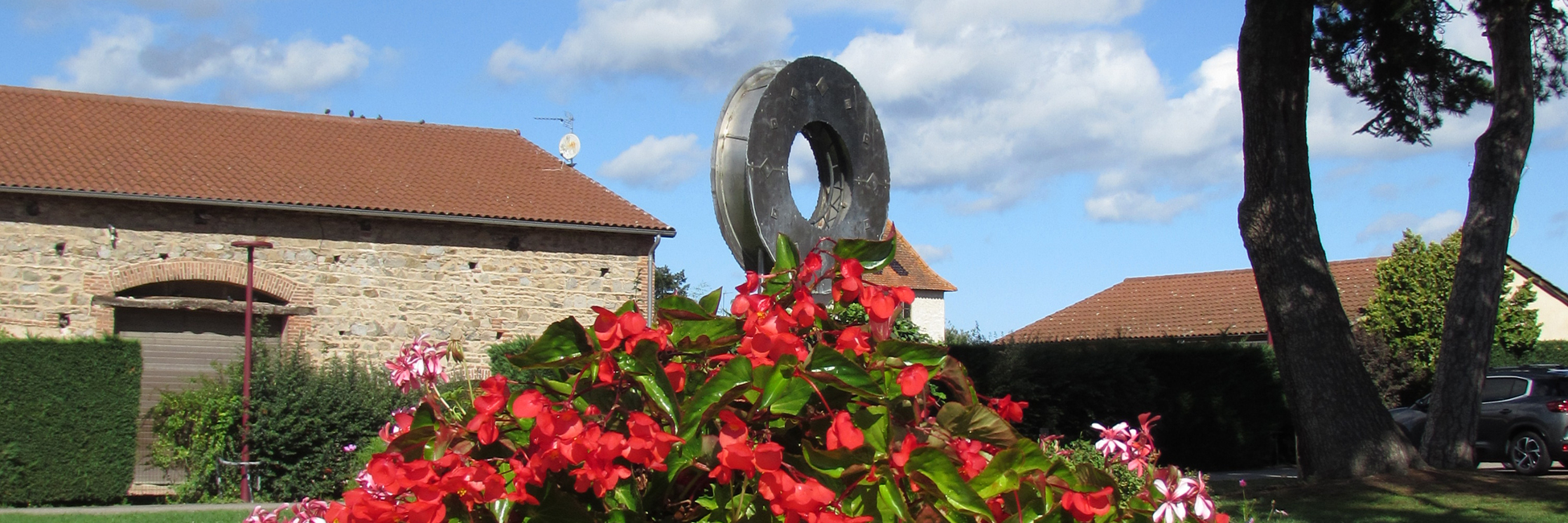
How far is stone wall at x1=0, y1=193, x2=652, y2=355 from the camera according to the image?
53.8 ft

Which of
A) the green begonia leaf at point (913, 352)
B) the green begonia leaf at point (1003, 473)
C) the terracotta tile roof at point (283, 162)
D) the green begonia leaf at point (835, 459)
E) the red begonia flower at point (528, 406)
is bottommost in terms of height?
the green begonia leaf at point (1003, 473)

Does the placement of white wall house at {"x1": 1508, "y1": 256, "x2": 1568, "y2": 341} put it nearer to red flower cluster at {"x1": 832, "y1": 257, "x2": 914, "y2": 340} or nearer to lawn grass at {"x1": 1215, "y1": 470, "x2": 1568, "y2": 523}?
lawn grass at {"x1": 1215, "y1": 470, "x2": 1568, "y2": 523}

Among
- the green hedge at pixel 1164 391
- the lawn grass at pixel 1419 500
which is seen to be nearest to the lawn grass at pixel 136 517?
the green hedge at pixel 1164 391

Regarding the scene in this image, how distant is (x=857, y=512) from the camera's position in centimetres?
165

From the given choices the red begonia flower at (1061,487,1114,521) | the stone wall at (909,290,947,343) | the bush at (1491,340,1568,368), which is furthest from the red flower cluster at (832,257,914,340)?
the stone wall at (909,290,947,343)

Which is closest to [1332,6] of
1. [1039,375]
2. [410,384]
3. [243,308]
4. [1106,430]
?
[1039,375]

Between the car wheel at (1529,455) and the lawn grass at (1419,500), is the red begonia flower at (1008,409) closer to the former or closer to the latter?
the lawn grass at (1419,500)

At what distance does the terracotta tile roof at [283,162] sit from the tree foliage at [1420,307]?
1582 cm

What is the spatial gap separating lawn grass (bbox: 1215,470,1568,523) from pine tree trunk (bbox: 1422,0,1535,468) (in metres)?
Answer: 0.57

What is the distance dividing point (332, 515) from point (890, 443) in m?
0.99

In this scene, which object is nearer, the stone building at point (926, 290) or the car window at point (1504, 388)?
the car window at point (1504, 388)

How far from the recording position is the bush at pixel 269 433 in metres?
13.5

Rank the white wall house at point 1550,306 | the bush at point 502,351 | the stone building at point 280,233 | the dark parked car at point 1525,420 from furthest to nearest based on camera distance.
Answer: the white wall house at point 1550,306 → the bush at point 502,351 → the stone building at point 280,233 → the dark parked car at point 1525,420

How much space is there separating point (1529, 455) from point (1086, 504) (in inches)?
632
